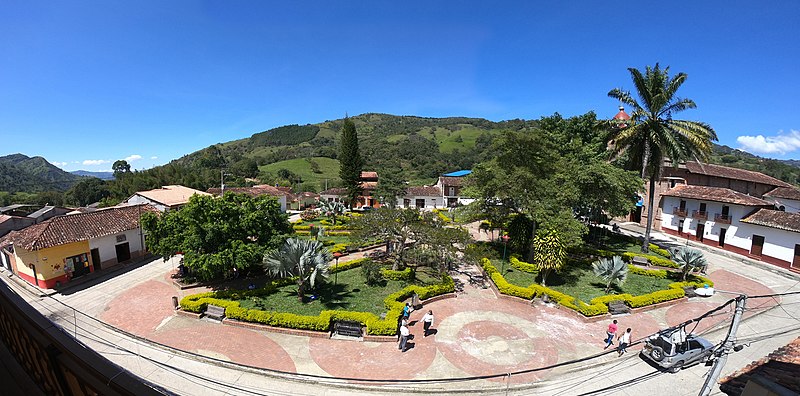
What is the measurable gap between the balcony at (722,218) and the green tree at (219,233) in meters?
38.2

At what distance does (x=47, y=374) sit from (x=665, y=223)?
49320mm

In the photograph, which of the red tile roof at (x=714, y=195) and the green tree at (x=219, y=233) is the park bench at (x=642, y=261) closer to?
the red tile roof at (x=714, y=195)

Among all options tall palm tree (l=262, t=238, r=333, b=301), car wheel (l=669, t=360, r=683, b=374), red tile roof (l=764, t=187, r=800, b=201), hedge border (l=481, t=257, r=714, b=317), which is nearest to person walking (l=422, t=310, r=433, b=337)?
tall palm tree (l=262, t=238, r=333, b=301)

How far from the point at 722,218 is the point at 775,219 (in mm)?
4062

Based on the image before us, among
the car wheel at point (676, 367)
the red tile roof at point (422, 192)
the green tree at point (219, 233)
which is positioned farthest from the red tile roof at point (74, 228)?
→ the red tile roof at point (422, 192)

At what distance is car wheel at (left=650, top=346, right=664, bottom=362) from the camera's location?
13.7 metres

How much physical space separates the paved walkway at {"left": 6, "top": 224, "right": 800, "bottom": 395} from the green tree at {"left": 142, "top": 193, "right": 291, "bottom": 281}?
3068 mm

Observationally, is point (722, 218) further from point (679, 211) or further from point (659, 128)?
point (659, 128)

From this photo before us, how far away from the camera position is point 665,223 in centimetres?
3972

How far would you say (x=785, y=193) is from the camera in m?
35.8

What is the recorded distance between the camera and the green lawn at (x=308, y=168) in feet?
361

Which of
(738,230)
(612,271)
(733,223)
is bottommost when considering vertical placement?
(612,271)

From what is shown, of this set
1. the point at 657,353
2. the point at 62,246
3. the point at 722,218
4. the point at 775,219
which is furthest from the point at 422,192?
the point at 657,353

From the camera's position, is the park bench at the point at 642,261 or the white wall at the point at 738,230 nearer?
the park bench at the point at 642,261
